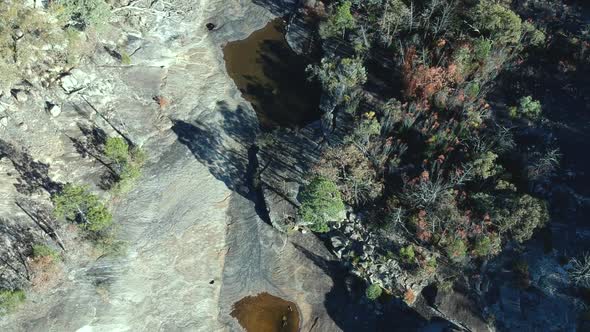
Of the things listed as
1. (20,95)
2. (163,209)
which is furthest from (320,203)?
(20,95)

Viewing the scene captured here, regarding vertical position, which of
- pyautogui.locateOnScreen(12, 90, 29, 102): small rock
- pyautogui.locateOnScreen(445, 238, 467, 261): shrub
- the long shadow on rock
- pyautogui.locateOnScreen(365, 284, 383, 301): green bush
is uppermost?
pyautogui.locateOnScreen(12, 90, 29, 102): small rock

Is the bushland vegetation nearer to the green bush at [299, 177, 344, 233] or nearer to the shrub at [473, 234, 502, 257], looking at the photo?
the shrub at [473, 234, 502, 257]

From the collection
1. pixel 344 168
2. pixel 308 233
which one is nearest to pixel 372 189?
pixel 344 168

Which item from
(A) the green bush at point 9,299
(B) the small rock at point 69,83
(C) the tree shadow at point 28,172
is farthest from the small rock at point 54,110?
(A) the green bush at point 9,299

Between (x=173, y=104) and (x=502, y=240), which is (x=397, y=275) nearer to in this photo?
(x=502, y=240)

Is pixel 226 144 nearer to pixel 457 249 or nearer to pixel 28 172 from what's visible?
Answer: pixel 28 172

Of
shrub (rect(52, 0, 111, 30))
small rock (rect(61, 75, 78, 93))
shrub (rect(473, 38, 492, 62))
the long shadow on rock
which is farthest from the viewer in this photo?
shrub (rect(52, 0, 111, 30))

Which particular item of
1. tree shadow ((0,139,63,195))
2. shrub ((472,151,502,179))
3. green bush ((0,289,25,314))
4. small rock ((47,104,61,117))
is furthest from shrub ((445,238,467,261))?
small rock ((47,104,61,117))
